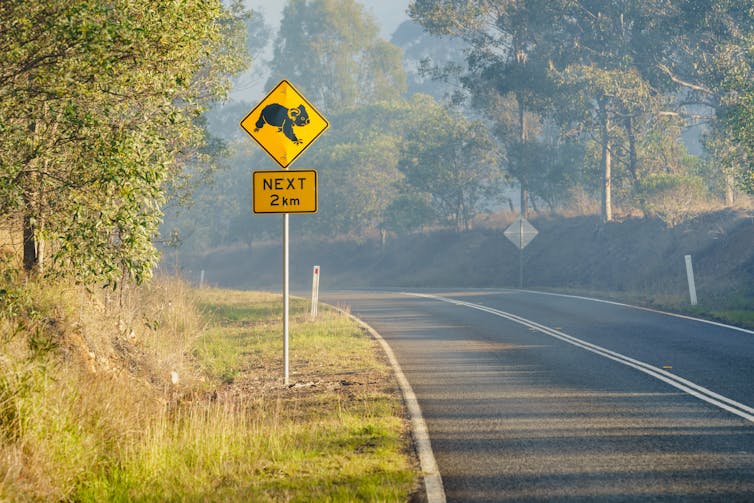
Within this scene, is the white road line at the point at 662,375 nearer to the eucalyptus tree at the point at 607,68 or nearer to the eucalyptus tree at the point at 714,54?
the eucalyptus tree at the point at 714,54

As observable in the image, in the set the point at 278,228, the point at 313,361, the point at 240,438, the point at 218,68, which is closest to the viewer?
the point at 240,438

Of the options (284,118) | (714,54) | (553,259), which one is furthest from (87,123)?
(553,259)

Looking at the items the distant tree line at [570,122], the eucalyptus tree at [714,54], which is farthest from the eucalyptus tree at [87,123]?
the eucalyptus tree at [714,54]

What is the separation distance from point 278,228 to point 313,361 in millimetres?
51633

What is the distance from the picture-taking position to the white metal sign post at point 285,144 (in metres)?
11.3

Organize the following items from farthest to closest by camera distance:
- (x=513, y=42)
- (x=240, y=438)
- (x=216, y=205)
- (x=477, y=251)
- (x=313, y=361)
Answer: (x=216, y=205) → (x=477, y=251) → (x=513, y=42) → (x=313, y=361) → (x=240, y=438)

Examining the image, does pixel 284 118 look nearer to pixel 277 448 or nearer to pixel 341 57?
pixel 277 448

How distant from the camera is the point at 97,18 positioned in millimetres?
9055

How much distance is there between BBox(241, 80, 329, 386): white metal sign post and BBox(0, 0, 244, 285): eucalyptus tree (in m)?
1.60

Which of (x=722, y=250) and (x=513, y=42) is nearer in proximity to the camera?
(x=722, y=250)

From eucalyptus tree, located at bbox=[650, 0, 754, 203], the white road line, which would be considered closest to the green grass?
the white road line

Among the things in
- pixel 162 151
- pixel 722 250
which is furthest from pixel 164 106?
pixel 722 250

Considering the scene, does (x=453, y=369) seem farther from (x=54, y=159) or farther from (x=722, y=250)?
(x=722, y=250)

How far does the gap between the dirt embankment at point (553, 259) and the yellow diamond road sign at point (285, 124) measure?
15.5 meters
